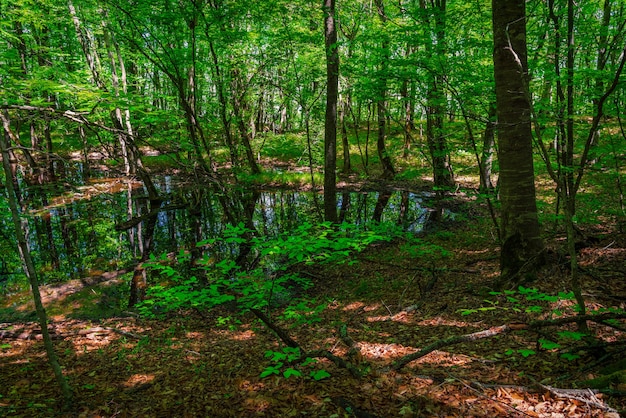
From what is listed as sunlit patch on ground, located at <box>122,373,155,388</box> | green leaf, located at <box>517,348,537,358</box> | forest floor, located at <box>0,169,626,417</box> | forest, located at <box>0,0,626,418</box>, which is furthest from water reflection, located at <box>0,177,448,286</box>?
green leaf, located at <box>517,348,537,358</box>

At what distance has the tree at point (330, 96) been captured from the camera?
950 cm

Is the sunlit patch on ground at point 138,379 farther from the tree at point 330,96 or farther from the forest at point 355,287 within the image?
the tree at point 330,96

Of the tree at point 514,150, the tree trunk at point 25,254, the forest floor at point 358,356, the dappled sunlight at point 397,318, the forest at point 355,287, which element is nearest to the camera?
the forest floor at point 358,356

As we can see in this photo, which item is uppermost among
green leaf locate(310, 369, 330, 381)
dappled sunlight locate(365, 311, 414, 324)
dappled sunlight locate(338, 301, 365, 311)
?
green leaf locate(310, 369, 330, 381)

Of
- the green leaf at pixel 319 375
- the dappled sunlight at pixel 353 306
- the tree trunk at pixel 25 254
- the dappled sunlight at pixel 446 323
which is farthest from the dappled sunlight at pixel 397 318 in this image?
the tree trunk at pixel 25 254

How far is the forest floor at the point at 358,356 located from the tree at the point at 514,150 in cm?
45

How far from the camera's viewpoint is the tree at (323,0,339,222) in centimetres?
950

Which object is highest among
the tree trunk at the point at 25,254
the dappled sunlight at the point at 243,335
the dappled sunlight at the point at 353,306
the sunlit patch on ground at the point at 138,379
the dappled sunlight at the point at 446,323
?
the tree trunk at the point at 25,254

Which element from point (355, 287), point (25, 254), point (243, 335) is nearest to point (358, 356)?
point (243, 335)

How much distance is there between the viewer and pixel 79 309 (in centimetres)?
816

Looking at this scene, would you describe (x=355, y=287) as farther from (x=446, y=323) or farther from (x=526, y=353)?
(x=526, y=353)

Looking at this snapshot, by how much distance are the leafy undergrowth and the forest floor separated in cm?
2

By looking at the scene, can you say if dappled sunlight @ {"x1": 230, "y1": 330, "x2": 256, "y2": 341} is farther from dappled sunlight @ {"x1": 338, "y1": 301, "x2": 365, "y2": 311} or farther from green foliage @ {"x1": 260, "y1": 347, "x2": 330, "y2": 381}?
dappled sunlight @ {"x1": 338, "y1": 301, "x2": 365, "y2": 311}

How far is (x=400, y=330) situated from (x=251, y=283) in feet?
8.04
